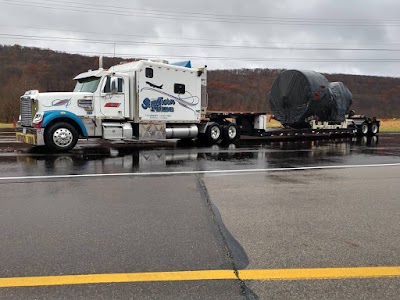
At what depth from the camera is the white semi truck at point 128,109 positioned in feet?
41.3

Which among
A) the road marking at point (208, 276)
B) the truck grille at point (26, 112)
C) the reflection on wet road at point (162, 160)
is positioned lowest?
the road marking at point (208, 276)

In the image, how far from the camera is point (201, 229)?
4.71 meters

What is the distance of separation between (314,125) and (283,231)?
1598 centimetres

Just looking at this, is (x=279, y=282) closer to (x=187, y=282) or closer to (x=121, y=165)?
(x=187, y=282)

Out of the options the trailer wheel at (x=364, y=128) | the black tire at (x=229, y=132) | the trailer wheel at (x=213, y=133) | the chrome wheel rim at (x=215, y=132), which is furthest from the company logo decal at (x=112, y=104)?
the trailer wheel at (x=364, y=128)

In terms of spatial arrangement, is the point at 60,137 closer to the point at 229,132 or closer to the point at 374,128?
the point at 229,132

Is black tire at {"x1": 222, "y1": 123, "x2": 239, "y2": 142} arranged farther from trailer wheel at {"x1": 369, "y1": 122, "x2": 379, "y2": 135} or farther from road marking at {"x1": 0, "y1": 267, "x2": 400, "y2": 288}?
road marking at {"x1": 0, "y1": 267, "x2": 400, "y2": 288}

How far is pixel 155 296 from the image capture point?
3.08 meters

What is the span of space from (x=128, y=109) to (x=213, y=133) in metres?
4.27

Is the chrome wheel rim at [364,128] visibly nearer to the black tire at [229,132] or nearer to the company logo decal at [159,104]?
the black tire at [229,132]

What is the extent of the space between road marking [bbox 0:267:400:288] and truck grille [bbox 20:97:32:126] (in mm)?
10595

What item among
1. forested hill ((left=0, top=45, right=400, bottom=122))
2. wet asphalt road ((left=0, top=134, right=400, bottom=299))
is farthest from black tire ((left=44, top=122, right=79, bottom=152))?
forested hill ((left=0, top=45, right=400, bottom=122))

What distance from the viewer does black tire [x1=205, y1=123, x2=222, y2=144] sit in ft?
55.3

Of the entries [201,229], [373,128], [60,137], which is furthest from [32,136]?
[373,128]
